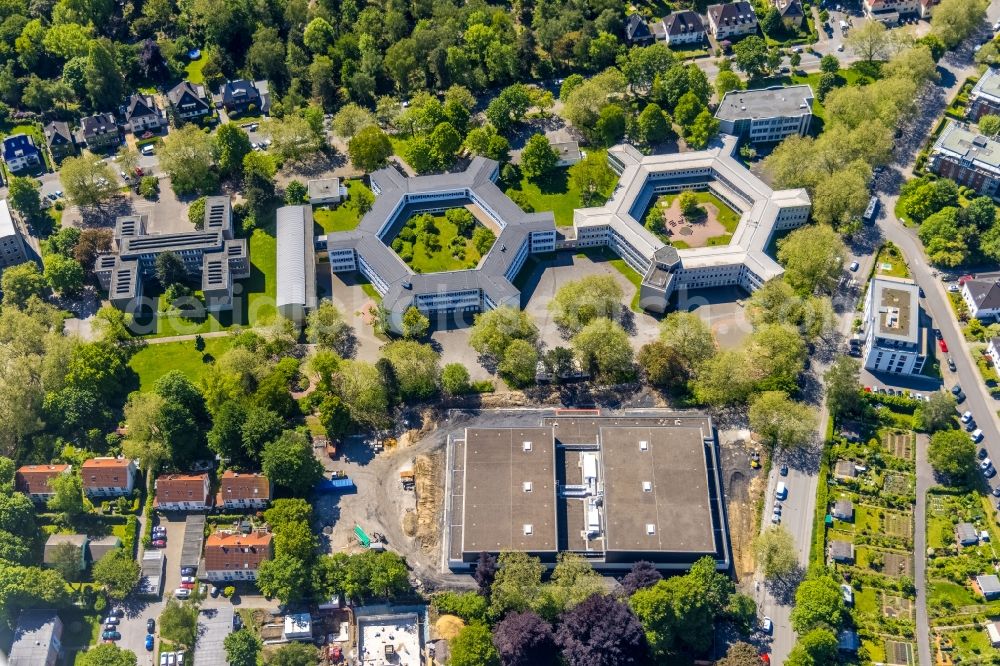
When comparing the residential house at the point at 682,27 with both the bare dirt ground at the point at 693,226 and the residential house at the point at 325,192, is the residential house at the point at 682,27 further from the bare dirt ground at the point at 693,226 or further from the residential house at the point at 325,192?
the residential house at the point at 325,192

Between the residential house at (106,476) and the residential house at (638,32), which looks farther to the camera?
the residential house at (638,32)

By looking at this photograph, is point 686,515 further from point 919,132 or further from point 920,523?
point 919,132

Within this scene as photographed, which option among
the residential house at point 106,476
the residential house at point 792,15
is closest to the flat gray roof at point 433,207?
the residential house at point 106,476

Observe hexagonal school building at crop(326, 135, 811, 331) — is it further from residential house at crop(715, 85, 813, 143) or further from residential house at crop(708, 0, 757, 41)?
residential house at crop(708, 0, 757, 41)

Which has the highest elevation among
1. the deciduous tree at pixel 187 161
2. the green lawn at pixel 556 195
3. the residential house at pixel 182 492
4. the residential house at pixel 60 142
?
the residential house at pixel 60 142

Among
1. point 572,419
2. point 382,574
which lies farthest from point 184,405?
point 572,419

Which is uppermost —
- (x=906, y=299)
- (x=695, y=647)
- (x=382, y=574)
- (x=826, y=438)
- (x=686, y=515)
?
(x=906, y=299)

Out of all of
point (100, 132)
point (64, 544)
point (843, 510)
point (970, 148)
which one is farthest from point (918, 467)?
point (100, 132)
